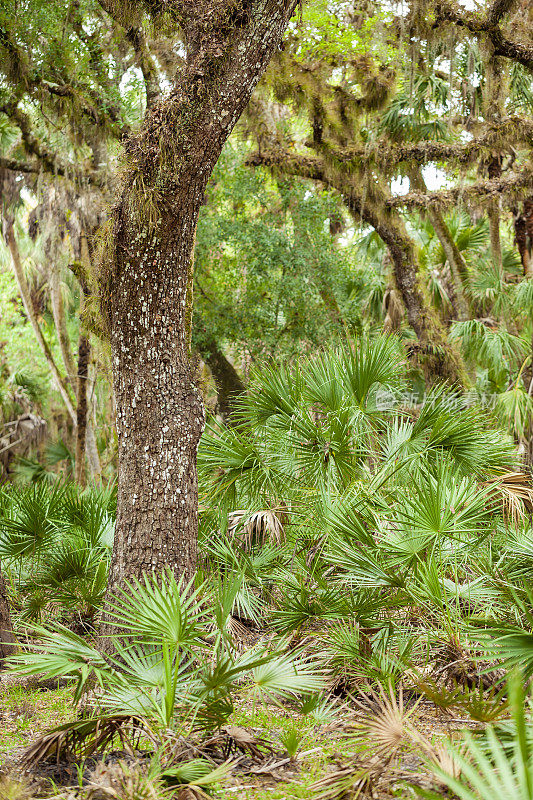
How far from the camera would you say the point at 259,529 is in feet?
17.5

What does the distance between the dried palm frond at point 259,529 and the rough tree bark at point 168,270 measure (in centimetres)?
75

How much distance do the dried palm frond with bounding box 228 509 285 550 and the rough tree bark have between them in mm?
748

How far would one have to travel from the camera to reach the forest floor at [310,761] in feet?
8.72

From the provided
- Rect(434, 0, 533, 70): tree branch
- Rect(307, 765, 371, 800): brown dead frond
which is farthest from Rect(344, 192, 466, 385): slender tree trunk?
Rect(307, 765, 371, 800): brown dead frond

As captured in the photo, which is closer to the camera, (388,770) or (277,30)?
(388,770)

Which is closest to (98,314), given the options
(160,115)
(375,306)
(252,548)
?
(160,115)

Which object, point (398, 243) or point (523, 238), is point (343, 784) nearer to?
point (398, 243)

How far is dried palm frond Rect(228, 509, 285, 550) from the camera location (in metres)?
5.25

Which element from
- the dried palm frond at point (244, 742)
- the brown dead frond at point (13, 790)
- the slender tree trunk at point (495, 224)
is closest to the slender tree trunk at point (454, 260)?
the slender tree trunk at point (495, 224)

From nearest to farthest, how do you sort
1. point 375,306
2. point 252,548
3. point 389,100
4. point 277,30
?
point 277,30
point 252,548
point 389,100
point 375,306

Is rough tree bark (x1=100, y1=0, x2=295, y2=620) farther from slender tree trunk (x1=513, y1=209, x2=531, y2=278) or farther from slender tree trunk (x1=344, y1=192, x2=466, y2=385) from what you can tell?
slender tree trunk (x1=513, y1=209, x2=531, y2=278)

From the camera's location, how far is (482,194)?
11.3m

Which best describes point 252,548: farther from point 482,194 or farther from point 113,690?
point 482,194

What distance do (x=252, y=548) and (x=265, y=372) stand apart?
147 centimetres
